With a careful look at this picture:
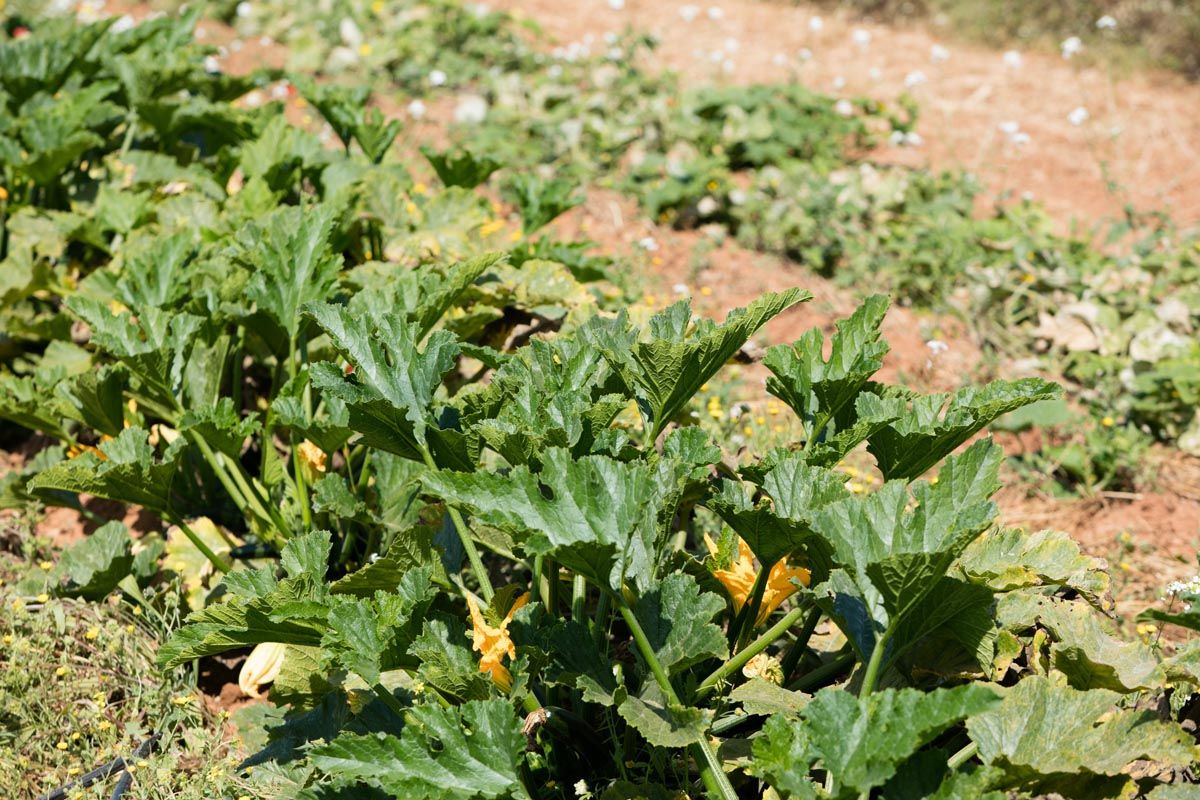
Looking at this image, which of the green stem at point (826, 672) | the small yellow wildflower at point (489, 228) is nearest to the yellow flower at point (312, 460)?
the small yellow wildflower at point (489, 228)

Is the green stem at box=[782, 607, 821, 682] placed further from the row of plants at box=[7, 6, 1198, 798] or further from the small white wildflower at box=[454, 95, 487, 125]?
the small white wildflower at box=[454, 95, 487, 125]

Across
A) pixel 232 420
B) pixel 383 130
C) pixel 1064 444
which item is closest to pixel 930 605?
pixel 232 420

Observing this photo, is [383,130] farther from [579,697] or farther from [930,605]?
[930,605]

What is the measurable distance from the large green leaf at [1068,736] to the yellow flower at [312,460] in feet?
5.96

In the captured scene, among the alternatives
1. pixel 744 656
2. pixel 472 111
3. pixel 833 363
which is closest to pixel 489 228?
pixel 833 363

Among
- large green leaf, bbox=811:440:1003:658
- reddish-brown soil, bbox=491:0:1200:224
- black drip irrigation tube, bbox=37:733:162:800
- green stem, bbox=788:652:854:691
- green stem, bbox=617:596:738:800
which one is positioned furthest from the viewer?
reddish-brown soil, bbox=491:0:1200:224

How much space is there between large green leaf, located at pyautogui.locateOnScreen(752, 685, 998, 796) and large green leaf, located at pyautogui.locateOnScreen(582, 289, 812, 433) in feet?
2.15

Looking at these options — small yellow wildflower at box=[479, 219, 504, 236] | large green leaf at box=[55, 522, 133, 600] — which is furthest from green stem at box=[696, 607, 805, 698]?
small yellow wildflower at box=[479, 219, 504, 236]

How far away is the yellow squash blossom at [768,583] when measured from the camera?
2.35 metres

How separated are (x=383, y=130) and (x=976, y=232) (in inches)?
107

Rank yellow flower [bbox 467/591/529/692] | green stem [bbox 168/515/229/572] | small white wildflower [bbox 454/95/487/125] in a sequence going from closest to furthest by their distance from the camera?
yellow flower [bbox 467/591/529/692], green stem [bbox 168/515/229/572], small white wildflower [bbox 454/95/487/125]

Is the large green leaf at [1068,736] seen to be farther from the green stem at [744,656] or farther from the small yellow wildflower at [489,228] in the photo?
the small yellow wildflower at [489,228]

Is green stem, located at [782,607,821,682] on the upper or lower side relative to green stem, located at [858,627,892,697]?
lower

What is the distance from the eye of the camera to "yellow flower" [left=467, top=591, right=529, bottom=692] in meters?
2.17
